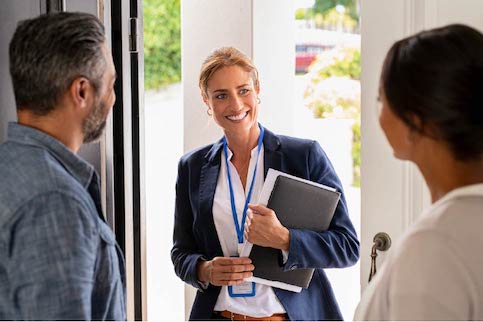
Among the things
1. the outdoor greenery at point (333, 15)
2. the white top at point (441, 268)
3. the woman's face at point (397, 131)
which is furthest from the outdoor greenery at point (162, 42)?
the white top at point (441, 268)

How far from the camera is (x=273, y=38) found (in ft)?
9.77

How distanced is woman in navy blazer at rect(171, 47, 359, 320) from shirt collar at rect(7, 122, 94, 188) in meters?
0.80

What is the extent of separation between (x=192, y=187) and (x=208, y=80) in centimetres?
30

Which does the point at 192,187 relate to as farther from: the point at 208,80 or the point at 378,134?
the point at 378,134

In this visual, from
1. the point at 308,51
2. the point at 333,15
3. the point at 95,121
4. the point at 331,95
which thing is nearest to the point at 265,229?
the point at 95,121

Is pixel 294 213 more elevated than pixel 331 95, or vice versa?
pixel 331 95

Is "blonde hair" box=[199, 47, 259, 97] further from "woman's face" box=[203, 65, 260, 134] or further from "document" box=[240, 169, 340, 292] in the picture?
"document" box=[240, 169, 340, 292]

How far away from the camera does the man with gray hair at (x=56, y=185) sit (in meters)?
1.22

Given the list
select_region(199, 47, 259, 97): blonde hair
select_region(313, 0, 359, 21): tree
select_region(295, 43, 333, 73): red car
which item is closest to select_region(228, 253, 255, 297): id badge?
select_region(199, 47, 259, 97): blonde hair

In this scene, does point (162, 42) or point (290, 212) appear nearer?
point (290, 212)

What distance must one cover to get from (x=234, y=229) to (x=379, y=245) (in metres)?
0.39

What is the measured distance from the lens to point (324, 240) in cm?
212

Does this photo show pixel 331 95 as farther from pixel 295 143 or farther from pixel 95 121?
pixel 95 121

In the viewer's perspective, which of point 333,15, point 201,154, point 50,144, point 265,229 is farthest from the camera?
point 333,15
